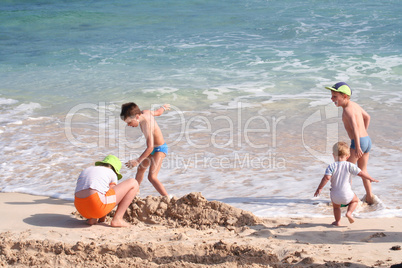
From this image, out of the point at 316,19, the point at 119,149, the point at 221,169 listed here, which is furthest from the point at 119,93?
the point at 316,19

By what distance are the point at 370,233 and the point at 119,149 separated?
14.0ft

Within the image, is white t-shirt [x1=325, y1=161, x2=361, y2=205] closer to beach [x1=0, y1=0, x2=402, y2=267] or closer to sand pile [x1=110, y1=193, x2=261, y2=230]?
beach [x1=0, y1=0, x2=402, y2=267]

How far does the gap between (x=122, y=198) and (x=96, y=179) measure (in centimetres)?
32

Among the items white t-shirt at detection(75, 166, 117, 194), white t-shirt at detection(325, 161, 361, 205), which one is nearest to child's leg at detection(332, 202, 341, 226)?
white t-shirt at detection(325, 161, 361, 205)

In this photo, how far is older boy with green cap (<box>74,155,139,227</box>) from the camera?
4211 mm

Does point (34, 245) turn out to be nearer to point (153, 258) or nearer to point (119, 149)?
point (153, 258)

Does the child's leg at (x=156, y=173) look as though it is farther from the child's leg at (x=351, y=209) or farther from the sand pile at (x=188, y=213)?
the child's leg at (x=351, y=209)

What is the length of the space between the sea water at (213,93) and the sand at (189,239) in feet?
1.75

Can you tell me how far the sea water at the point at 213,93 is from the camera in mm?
5973

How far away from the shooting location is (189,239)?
4.03 m

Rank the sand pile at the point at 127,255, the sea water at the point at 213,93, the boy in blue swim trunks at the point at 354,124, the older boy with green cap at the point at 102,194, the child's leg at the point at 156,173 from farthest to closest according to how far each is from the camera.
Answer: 1. the sea water at the point at 213,93
2. the child's leg at the point at 156,173
3. the boy in blue swim trunks at the point at 354,124
4. the older boy with green cap at the point at 102,194
5. the sand pile at the point at 127,255

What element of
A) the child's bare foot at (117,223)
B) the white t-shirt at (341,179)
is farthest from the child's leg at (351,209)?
the child's bare foot at (117,223)

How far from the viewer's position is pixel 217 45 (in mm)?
16125

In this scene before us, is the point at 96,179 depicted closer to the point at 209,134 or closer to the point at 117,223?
the point at 117,223
